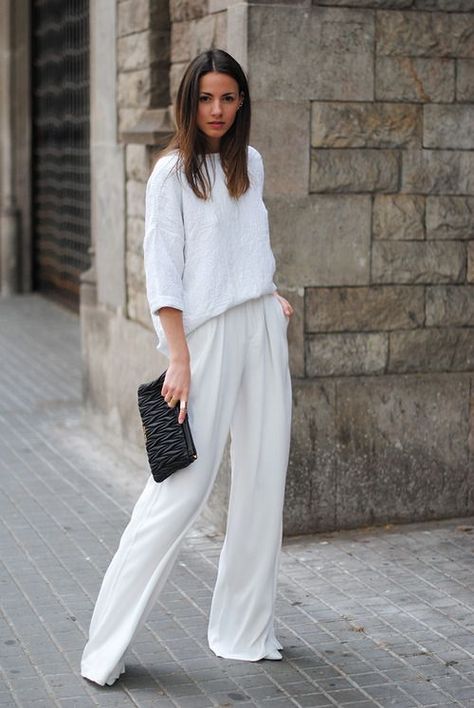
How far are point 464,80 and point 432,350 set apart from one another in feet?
4.17

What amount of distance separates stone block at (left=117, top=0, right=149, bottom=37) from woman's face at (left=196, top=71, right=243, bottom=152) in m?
3.13

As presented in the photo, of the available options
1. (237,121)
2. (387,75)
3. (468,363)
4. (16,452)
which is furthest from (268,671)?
(16,452)

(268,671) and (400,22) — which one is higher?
(400,22)

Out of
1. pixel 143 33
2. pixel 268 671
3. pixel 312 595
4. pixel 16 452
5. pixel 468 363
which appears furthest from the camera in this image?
pixel 16 452

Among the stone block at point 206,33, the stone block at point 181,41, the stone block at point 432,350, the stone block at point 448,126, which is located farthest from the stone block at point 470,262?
the stone block at point 181,41

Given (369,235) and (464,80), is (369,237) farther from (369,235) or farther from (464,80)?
(464,80)

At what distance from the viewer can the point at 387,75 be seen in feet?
21.9

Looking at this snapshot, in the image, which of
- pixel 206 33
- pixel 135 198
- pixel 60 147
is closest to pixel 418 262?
pixel 206 33

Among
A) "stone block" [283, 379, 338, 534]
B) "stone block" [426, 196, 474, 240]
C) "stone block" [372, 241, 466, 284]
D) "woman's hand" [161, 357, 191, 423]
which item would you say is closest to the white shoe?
"woman's hand" [161, 357, 191, 423]

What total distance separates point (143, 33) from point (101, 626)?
12.9 feet

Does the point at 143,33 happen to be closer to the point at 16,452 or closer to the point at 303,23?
the point at 303,23

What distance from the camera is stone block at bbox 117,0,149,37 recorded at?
770cm

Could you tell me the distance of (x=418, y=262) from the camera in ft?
22.5

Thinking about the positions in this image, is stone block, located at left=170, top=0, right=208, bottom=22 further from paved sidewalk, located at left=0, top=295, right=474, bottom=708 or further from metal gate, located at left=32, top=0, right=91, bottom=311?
metal gate, located at left=32, top=0, right=91, bottom=311
